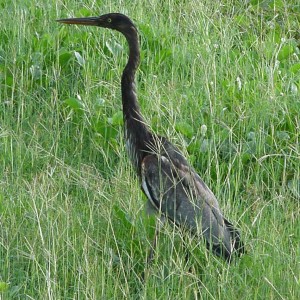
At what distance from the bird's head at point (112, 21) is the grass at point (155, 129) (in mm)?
447

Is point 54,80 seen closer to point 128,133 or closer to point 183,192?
point 128,133

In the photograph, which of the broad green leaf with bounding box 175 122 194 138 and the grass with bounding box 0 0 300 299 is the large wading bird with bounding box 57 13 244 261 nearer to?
the grass with bounding box 0 0 300 299

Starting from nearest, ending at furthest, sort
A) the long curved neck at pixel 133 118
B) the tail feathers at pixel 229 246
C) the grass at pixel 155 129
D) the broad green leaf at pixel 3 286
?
the broad green leaf at pixel 3 286, the grass at pixel 155 129, the tail feathers at pixel 229 246, the long curved neck at pixel 133 118

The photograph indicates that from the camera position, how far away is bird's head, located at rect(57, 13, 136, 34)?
21.7ft

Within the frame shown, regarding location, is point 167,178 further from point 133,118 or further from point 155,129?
point 155,129

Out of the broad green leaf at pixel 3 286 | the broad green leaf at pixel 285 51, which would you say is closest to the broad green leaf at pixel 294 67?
the broad green leaf at pixel 285 51

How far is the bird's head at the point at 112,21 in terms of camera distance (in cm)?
663

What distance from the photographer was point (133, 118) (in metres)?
6.28

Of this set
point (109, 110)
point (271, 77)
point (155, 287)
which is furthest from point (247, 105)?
point (155, 287)

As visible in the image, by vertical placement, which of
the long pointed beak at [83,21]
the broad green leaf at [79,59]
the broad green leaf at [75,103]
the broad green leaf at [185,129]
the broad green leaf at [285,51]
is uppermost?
the long pointed beak at [83,21]

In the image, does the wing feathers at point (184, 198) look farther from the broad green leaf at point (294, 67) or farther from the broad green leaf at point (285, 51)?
the broad green leaf at point (285, 51)

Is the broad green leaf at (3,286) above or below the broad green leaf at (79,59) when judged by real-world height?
below

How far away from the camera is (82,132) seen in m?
6.75

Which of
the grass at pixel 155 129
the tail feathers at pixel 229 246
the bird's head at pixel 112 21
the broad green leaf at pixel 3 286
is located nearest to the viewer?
the broad green leaf at pixel 3 286
